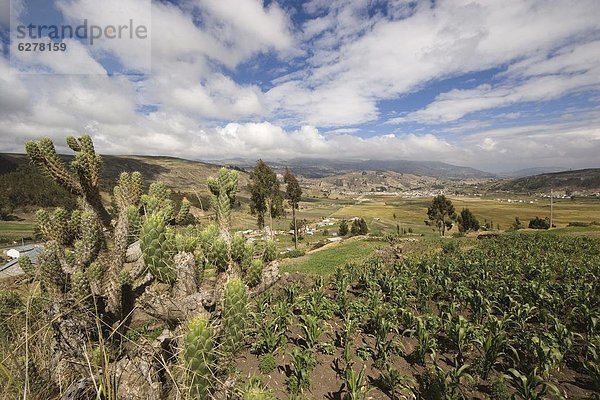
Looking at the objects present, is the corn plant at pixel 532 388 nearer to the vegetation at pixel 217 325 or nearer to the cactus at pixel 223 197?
the vegetation at pixel 217 325

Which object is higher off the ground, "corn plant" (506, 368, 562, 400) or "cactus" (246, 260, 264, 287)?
"cactus" (246, 260, 264, 287)

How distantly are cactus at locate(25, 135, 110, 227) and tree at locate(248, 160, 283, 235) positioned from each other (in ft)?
91.6

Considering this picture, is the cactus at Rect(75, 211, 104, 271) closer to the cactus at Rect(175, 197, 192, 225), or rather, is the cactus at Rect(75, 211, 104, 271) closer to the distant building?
the distant building

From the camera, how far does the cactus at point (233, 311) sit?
4336 mm

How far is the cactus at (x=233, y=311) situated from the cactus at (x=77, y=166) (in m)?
3.38

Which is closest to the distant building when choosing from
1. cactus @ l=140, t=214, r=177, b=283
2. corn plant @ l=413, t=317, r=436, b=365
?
cactus @ l=140, t=214, r=177, b=283

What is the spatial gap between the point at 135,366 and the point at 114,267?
289cm

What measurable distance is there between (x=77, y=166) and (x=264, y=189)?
2972 centimetres

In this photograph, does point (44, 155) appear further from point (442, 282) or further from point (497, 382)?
point (442, 282)

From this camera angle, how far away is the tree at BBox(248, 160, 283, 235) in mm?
34844

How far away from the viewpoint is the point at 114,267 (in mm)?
5199

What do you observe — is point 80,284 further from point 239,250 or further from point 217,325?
point 217,325

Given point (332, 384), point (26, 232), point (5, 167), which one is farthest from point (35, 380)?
point (5, 167)

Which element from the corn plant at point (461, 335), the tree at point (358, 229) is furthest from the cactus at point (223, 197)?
the tree at point (358, 229)
